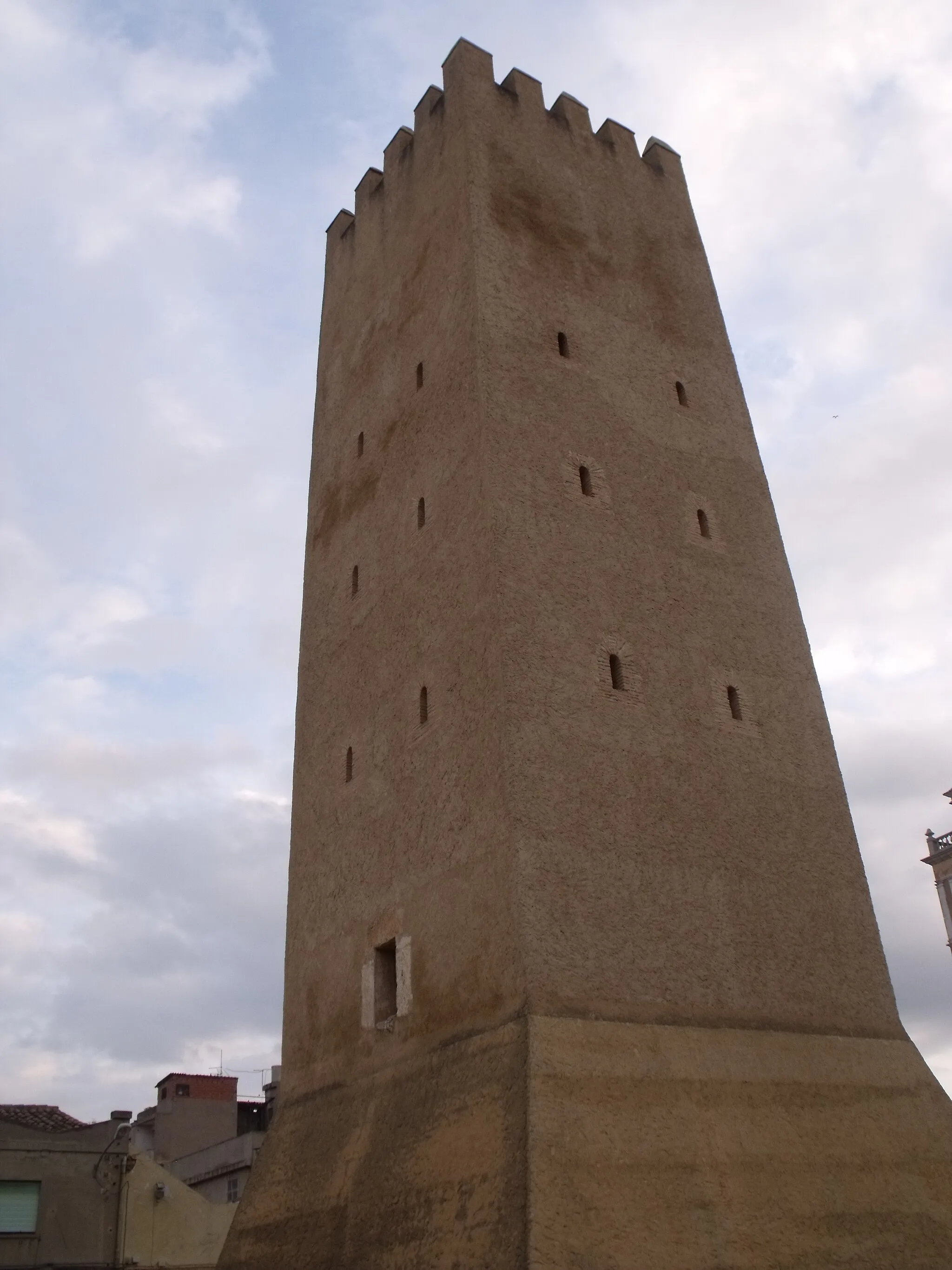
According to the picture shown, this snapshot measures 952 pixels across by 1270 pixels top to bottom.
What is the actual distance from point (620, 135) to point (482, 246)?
5266 mm

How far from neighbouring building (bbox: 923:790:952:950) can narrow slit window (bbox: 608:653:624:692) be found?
18.6 metres

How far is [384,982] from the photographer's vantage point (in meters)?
12.6

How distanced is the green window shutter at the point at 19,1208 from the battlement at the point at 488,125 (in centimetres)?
1618

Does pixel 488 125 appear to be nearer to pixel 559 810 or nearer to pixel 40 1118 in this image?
pixel 559 810

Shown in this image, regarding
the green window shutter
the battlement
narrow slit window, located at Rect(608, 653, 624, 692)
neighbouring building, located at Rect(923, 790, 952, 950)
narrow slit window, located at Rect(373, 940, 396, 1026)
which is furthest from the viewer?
neighbouring building, located at Rect(923, 790, 952, 950)

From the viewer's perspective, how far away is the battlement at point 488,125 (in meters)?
16.8

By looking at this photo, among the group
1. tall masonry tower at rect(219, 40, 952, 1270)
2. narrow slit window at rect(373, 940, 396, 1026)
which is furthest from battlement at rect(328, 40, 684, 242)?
narrow slit window at rect(373, 940, 396, 1026)

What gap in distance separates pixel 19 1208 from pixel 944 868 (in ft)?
Result: 69.4

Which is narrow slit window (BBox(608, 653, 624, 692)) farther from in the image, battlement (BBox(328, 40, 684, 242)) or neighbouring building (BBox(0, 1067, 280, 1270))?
neighbouring building (BBox(0, 1067, 280, 1270))

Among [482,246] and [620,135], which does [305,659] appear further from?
[620,135]

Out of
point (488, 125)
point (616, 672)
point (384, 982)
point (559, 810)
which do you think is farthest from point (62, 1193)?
point (488, 125)

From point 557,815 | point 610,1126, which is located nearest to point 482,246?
point 557,815

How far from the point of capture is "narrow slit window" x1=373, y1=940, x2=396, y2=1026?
1245 centimetres

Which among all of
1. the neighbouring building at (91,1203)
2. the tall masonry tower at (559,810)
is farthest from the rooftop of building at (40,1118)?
the tall masonry tower at (559,810)
